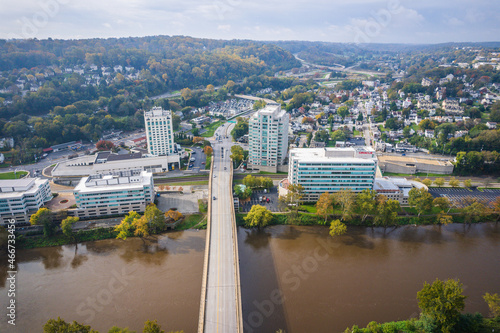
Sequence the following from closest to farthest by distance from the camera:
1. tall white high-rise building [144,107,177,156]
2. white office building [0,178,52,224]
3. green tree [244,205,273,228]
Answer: white office building [0,178,52,224] < green tree [244,205,273,228] < tall white high-rise building [144,107,177,156]

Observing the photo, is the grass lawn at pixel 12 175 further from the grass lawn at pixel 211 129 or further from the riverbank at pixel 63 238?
the grass lawn at pixel 211 129

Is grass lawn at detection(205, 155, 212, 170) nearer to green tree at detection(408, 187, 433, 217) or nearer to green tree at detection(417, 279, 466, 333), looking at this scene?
green tree at detection(408, 187, 433, 217)

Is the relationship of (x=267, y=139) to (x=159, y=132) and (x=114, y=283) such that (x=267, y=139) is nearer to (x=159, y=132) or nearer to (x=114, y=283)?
(x=159, y=132)

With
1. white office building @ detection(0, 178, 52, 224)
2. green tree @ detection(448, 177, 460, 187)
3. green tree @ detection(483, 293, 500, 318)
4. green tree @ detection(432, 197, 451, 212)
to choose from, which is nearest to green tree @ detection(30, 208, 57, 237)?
white office building @ detection(0, 178, 52, 224)

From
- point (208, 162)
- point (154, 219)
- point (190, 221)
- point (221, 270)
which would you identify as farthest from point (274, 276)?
point (208, 162)

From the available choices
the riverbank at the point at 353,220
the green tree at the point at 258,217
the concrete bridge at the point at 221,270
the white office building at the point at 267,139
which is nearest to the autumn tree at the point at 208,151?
the white office building at the point at 267,139

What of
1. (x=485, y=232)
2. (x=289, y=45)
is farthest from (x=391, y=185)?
(x=289, y=45)

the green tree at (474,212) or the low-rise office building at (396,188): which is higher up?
the low-rise office building at (396,188)
